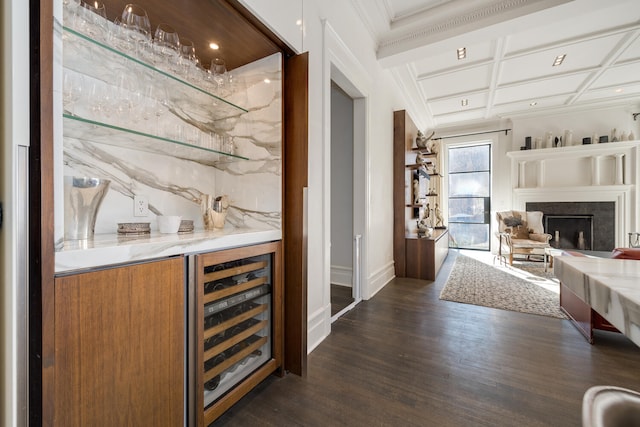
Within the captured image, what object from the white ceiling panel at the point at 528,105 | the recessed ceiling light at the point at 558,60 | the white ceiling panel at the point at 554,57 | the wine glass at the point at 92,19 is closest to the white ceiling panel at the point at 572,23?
the white ceiling panel at the point at 554,57

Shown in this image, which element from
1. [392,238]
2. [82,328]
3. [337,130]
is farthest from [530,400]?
[337,130]

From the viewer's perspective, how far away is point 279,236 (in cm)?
166

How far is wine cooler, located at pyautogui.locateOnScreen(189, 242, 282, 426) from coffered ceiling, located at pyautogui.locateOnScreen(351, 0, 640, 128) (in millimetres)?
2830

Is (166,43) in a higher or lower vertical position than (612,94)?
lower

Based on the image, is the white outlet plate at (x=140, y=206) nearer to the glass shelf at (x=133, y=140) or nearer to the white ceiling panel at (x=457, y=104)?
the glass shelf at (x=133, y=140)

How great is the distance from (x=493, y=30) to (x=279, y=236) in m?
3.27

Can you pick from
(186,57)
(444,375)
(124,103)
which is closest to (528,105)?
(444,375)

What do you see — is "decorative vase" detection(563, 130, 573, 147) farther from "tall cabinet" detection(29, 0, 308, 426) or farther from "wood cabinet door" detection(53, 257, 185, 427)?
"wood cabinet door" detection(53, 257, 185, 427)

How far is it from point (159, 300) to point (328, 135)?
173cm

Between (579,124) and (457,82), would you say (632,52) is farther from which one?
(579,124)

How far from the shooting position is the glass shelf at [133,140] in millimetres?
1131

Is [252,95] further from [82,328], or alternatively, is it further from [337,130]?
[337,130]

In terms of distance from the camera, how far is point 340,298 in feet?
10.4

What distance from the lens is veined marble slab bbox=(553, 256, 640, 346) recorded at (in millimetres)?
398
